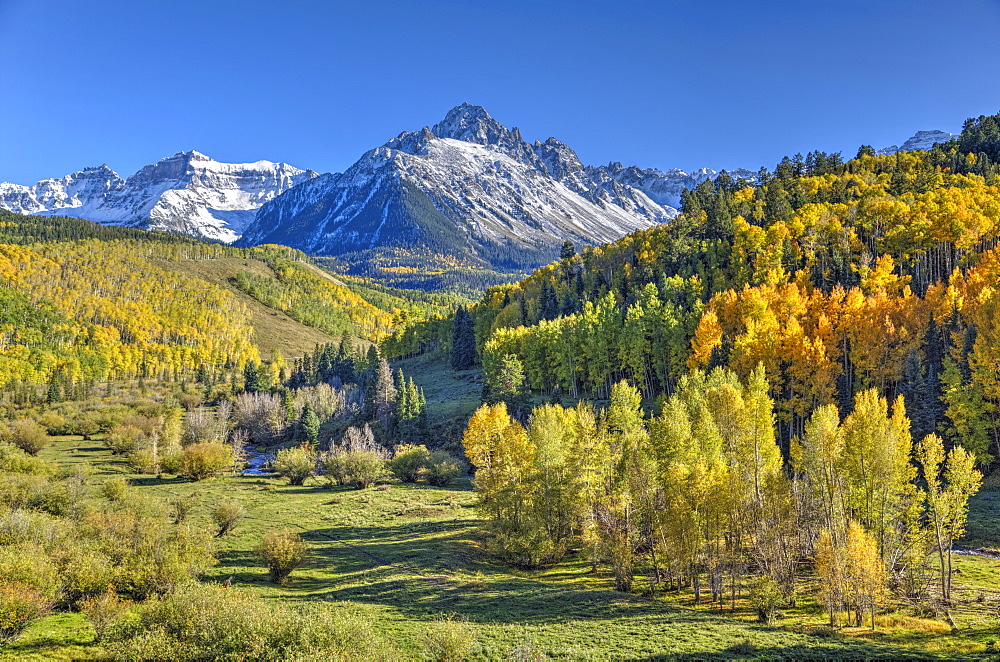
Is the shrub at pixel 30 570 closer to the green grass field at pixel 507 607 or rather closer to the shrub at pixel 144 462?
the green grass field at pixel 507 607

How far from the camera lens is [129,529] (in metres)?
35.5

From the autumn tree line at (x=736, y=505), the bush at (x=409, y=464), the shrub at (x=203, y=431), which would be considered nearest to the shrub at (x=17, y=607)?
the autumn tree line at (x=736, y=505)

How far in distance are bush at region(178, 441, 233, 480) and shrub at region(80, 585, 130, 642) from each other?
177 feet

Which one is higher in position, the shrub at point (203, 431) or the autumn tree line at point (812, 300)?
the autumn tree line at point (812, 300)

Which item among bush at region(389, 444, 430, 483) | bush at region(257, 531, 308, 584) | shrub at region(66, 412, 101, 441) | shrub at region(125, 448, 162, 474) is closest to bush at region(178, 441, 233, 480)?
shrub at region(125, 448, 162, 474)

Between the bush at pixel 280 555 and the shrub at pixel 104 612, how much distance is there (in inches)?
390

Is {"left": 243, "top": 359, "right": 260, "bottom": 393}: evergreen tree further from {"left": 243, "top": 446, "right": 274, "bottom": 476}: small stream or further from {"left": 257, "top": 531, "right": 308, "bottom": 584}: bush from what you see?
{"left": 257, "top": 531, "right": 308, "bottom": 584}: bush

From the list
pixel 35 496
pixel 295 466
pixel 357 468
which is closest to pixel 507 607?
pixel 35 496

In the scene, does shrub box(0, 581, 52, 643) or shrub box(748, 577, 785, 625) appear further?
shrub box(748, 577, 785, 625)

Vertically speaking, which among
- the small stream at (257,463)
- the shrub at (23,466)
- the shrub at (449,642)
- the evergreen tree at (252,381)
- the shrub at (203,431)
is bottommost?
the small stream at (257,463)

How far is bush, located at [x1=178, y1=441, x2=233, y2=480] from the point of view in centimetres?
7875

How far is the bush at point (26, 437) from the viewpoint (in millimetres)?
98062

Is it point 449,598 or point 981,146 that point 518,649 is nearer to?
point 449,598

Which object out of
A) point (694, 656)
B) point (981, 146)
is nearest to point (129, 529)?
point (694, 656)
